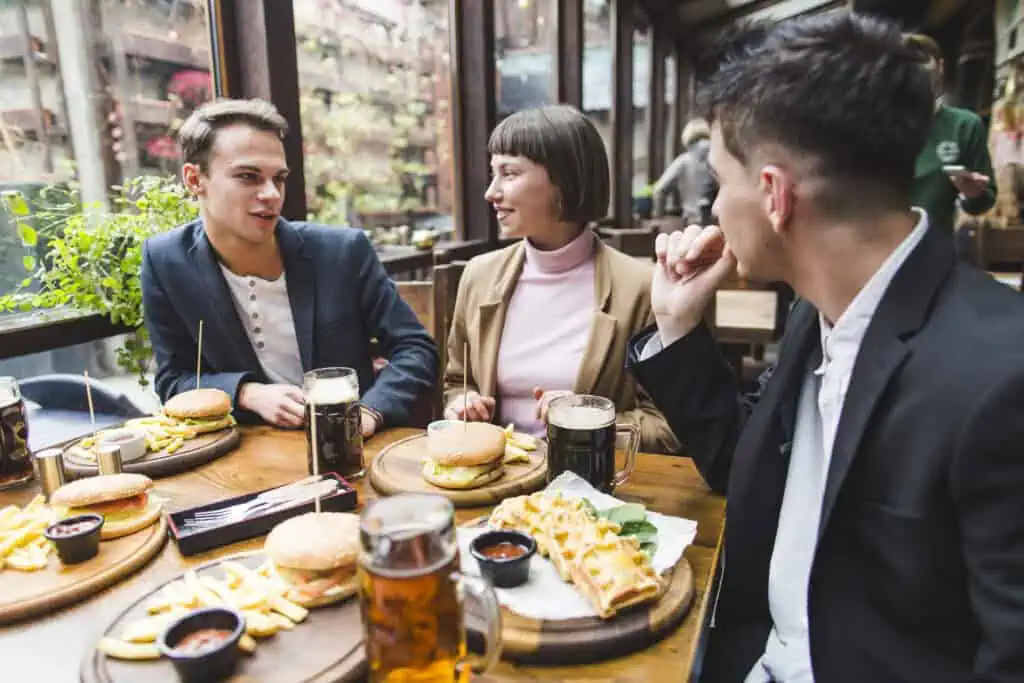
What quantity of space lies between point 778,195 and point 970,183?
9.78ft

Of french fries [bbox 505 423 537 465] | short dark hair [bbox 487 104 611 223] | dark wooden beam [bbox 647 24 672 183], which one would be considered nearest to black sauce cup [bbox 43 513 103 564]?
french fries [bbox 505 423 537 465]

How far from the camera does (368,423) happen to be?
1.65m

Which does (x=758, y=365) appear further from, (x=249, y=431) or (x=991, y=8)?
(x=991, y=8)

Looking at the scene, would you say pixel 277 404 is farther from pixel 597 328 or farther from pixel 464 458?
pixel 597 328

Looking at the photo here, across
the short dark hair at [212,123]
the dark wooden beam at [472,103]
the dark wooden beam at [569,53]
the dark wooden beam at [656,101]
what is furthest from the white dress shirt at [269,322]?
the dark wooden beam at [656,101]

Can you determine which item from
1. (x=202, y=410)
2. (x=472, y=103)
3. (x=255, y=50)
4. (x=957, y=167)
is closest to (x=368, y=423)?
(x=202, y=410)

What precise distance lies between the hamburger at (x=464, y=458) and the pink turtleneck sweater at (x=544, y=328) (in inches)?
23.3

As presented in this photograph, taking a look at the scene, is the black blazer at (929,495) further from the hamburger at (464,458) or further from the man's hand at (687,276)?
the hamburger at (464,458)

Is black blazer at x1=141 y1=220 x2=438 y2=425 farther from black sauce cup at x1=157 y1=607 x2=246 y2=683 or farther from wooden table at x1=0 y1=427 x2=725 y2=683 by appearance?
black sauce cup at x1=157 y1=607 x2=246 y2=683

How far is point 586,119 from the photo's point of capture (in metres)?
2.00

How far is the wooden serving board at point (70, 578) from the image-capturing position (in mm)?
939

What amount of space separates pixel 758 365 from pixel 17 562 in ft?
12.8

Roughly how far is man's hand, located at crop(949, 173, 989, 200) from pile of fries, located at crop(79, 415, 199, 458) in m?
3.39

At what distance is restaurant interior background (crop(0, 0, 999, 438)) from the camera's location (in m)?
2.08
